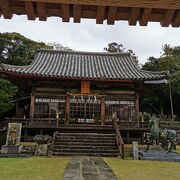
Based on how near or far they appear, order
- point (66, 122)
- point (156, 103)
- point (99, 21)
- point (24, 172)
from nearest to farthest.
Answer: point (99, 21) < point (24, 172) < point (66, 122) < point (156, 103)

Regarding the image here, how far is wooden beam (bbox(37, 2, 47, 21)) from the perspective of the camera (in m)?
3.21

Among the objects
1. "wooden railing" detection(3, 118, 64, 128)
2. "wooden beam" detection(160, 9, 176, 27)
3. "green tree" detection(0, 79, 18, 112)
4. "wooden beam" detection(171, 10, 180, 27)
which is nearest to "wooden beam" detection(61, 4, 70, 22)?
"wooden beam" detection(160, 9, 176, 27)

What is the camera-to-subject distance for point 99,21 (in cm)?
347

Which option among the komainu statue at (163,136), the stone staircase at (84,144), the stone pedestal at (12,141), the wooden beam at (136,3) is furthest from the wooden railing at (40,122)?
the wooden beam at (136,3)

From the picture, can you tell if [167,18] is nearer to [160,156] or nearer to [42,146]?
[160,156]

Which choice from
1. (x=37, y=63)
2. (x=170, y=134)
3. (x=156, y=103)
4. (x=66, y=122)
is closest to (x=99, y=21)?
(x=170, y=134)

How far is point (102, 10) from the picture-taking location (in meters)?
3.25

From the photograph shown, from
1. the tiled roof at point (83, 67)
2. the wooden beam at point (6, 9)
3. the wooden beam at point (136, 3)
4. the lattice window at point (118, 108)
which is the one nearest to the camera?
the wooden beam at point (136, 3)

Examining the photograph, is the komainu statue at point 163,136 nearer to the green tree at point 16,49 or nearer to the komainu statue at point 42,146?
the komainu statue at point 42,146

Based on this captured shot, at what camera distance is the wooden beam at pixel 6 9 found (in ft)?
10.4

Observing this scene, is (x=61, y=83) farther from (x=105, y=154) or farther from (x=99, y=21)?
(x=99, y=21)

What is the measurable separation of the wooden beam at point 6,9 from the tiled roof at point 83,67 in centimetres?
1543

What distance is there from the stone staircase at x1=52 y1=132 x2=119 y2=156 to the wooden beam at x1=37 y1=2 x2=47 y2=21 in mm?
11522

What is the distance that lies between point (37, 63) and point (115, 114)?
338 inches
